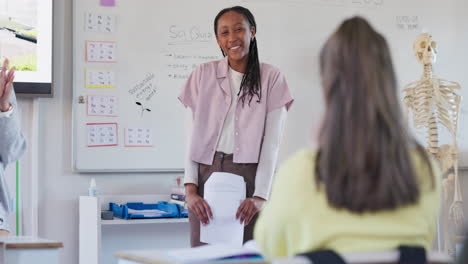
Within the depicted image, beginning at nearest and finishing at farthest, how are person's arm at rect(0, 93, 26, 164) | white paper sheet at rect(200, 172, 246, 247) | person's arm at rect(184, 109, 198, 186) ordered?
white paper sheet at rect(200, 172, 246, 247)
person's arm at rect(184, 109, 198, 186)
person's arm at rect(0, 93, 26, 164)

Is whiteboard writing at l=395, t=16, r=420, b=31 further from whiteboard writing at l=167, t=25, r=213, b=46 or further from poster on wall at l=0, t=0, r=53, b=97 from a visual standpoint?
poster on wall at l=0, t=0, r=53, b=97

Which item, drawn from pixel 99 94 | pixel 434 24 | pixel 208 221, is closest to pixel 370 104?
pixel 208 221

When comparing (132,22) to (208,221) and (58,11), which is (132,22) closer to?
(58,11)

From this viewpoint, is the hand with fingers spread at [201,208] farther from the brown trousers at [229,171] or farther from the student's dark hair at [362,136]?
the student's dark hair at [362,136]

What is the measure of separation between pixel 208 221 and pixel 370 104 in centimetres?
139

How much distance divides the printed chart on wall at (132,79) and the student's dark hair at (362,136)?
117 inches

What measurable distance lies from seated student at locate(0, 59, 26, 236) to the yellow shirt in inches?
72.7

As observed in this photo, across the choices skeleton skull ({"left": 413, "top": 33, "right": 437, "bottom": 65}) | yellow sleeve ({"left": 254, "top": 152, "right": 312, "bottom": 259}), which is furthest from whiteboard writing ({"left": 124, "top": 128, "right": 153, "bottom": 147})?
yellow sleeve ({"left": 254, "top": 152, "right": 312, "bottom": 259})

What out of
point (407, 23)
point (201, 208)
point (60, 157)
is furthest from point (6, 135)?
point (407, 23)

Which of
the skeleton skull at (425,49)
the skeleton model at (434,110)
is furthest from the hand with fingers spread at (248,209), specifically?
the skeleton skull at (425,49)

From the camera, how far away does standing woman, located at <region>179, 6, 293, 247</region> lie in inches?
103

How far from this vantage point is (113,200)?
421 centimetres

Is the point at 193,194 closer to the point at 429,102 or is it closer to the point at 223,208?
the point at 223,208

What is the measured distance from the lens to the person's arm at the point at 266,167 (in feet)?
8.45
